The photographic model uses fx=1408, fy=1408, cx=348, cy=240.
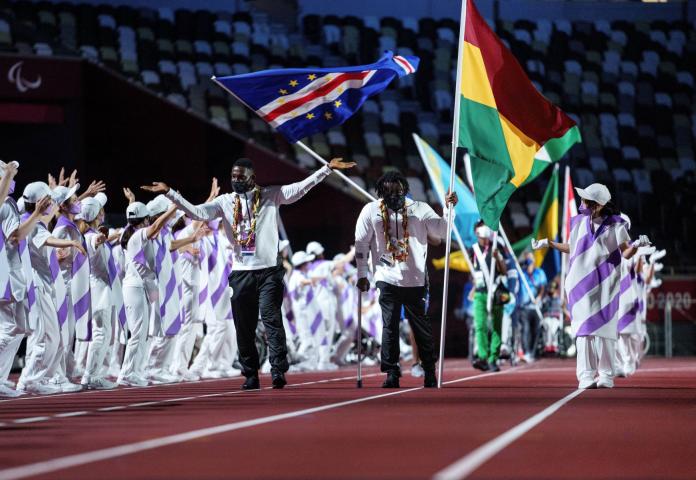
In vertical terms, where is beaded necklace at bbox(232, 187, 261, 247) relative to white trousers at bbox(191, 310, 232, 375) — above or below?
above

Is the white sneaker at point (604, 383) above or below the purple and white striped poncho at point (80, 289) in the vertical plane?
below

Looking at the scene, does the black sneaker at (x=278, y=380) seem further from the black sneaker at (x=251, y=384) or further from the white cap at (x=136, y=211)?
the white cap at (x=136, y=211)

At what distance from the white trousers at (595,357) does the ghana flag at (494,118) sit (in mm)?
1643

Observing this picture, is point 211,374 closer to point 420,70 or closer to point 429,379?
point 429,379

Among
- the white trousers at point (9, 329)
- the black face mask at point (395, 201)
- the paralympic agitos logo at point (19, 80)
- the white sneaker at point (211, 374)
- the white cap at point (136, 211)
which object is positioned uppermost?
the paralympic agitos logo at point (19, 80)

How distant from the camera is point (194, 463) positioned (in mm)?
6156

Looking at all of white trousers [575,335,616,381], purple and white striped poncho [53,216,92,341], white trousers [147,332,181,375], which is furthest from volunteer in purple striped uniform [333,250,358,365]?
white trousers [575,335,616,381]

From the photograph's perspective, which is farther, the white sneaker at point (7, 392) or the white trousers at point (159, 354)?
the white trousers at point (159, 354)

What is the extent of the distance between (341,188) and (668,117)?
13428 millimetres

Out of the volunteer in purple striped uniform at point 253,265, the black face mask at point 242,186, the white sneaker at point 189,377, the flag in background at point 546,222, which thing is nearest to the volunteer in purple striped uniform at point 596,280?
the volunteer in purple striped uniform at point 253,265

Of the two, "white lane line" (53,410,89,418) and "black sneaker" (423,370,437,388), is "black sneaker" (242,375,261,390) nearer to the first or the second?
"black sneaker" (423,370,437,388)

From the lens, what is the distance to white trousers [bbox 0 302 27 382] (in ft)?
40.5

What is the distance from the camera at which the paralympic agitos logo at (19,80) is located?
24.1 meters

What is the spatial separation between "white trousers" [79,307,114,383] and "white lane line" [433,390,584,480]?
6.13 metres
